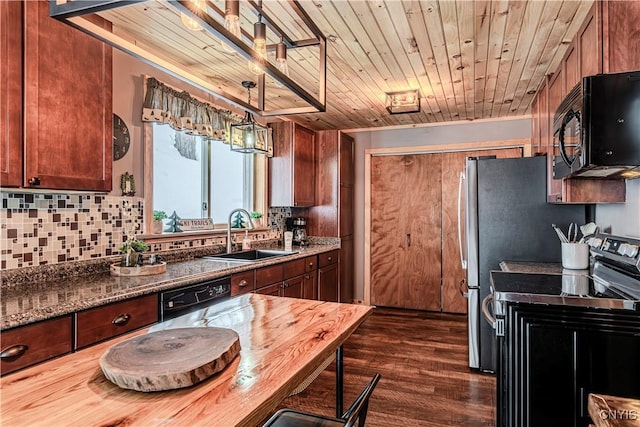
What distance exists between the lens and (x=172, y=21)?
2.26 m

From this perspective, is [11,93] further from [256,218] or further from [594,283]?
[594,283]

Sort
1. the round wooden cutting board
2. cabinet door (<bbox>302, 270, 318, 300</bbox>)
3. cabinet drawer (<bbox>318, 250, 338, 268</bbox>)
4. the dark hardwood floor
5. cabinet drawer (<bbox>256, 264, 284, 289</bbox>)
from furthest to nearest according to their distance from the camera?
cabinet drawer (<bbox>318, 250, 338, 268</bbox>) < cabinet door (<bbox>302, 270, 318, 300</bbox>) < cabinet drawer (<bbox>256, 264, 284, 289</bbox>) < the dark hardwood floor < the round wooden cutting board

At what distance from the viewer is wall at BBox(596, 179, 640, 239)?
2.18m

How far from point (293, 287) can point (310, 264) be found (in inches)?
16.1

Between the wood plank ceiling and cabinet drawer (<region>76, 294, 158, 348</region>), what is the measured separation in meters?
1.57

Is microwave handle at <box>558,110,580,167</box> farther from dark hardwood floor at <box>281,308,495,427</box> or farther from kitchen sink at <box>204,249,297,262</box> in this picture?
kitchen sink at <box>204,249,297,262</box>

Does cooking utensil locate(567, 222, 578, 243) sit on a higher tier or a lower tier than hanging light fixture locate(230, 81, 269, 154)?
lower

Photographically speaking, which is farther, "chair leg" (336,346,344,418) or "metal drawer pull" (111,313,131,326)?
"metal drawer pull" (111,313,131,326)

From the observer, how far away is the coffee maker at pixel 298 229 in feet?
14.8

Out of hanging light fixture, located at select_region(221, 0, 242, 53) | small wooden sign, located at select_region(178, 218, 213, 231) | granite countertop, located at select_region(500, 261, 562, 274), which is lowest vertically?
granite countertop, located at select_region(500, 261, 562, 274)

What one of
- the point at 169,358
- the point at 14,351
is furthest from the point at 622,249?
the point at 14,351

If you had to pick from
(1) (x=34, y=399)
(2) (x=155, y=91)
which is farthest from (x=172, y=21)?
(1) (x=34, y=399)

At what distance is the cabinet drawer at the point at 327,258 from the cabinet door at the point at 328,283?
42 millimetres

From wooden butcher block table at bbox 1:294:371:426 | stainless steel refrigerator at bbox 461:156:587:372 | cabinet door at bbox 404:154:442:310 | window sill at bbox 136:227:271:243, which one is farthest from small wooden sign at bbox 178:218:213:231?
cabinet door at bbox 404:154:442:310
